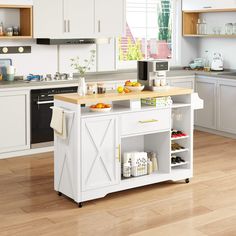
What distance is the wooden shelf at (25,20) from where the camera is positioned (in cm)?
660

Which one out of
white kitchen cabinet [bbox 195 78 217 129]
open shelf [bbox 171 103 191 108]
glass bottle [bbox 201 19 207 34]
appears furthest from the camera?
glass bottle [bbox 201 19 207 34]

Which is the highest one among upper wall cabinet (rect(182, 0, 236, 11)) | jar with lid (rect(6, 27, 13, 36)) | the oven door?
upper wall cabinet (rect(182, 0, 236, 11))

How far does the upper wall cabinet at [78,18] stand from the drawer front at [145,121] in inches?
92.1

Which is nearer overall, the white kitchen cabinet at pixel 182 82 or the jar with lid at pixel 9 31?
the jar with lid at pixel 9 31

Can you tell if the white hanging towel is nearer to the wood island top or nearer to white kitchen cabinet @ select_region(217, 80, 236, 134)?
the wood island top

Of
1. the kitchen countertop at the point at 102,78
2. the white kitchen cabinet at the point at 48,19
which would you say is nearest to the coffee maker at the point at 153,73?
the kitchen countertop at the point at 102,78

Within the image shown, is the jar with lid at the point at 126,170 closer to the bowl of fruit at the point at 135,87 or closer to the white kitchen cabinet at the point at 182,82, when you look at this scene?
the bowl of fruit at the point at 135,87

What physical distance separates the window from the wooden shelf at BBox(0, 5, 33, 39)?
1655mm

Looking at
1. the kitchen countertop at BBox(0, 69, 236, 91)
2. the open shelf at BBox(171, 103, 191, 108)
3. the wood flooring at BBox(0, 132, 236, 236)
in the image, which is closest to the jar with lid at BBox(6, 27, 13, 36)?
the kitchen countertop at BBox(0, 69, 236, 91)

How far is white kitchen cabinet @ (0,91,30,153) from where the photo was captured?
6.35 m

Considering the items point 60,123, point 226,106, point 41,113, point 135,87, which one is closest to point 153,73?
point 135,87

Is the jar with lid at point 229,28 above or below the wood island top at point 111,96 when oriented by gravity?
above

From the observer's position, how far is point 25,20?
6785 mm

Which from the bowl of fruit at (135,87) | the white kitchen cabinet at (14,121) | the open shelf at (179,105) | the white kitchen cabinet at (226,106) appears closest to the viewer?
the bowl of fruit at (135,87)
